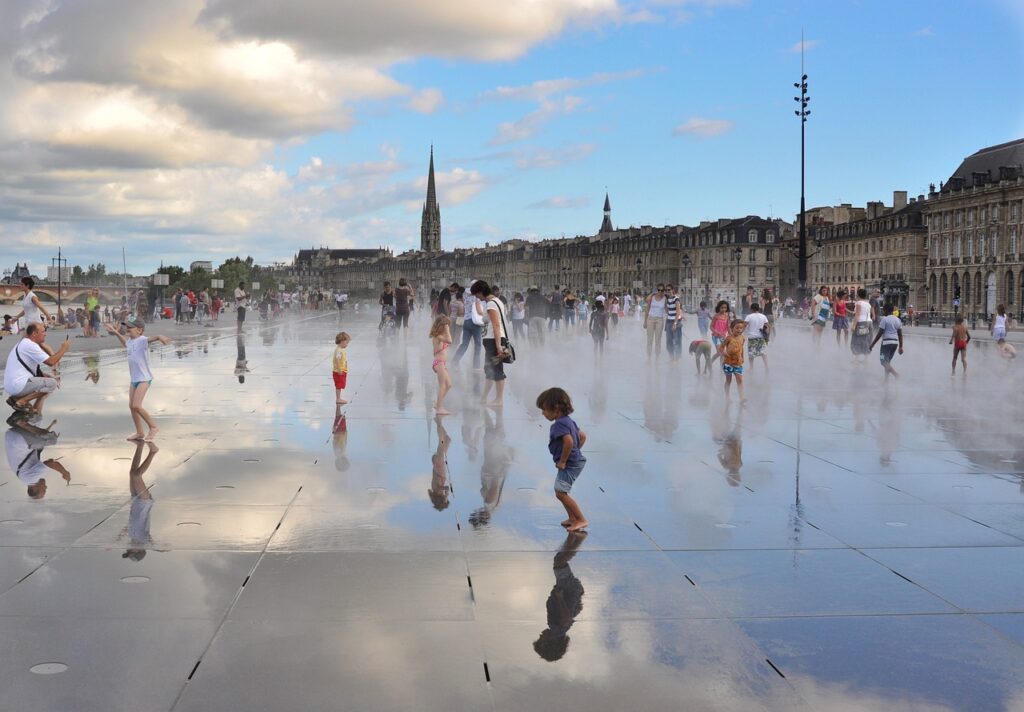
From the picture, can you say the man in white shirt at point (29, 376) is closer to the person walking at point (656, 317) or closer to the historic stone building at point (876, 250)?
the person walking at point (656, 317)

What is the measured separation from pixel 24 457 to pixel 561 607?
634cm

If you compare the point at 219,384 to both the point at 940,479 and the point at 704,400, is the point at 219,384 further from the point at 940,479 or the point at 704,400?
the point at 940,479

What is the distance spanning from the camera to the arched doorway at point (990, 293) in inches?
3447

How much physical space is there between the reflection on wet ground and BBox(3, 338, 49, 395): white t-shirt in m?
0.62

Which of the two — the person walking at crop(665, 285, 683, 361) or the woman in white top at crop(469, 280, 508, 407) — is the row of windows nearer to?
the person walking at crop(665, 285, 683, 361)

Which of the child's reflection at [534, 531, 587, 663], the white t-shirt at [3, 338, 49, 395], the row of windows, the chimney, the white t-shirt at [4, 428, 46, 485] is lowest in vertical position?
the child's reflection at [534, 531, 587, 663]

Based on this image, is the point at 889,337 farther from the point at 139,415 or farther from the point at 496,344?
the point at 139,415

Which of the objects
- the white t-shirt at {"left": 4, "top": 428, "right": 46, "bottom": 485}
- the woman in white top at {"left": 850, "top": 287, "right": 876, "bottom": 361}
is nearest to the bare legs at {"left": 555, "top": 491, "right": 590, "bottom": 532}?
the white t-shirt at {"left": 4, "top": 428, "right": 46, "bottom": 485}

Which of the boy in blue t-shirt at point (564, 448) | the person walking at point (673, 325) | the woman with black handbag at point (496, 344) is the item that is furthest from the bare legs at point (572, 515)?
the person walking at point (673, 325)

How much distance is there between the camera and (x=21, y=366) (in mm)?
12438

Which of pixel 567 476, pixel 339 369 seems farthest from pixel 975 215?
pixel 567 476

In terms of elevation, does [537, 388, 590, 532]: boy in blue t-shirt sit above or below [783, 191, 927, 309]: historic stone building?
below

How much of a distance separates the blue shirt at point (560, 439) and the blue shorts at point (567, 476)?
28 millimetres

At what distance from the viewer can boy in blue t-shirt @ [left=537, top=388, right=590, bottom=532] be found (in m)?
6.74
